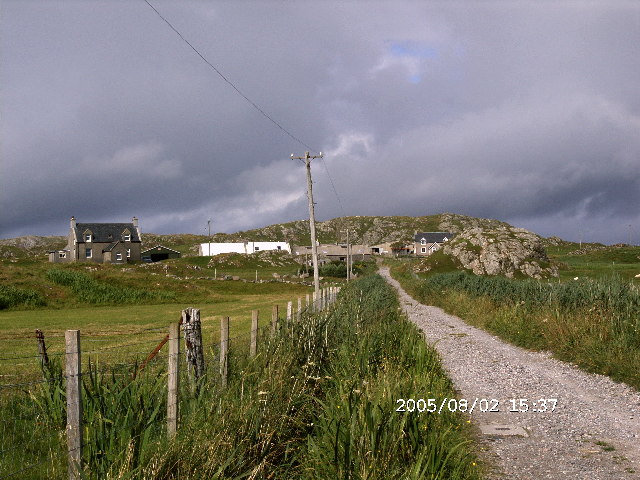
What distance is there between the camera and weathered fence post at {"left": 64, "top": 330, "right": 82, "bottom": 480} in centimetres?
486

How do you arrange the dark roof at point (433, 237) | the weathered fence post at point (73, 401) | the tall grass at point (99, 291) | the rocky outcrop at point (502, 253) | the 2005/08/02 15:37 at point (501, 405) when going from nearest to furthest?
the weathered fence post at point (73, 401) < the 2005/08/02 15:37 at point (501, 405) < the tall grass at point (99, 291) < the rocky outcrop at point (502, 253) < the dark roof at point (433, 237)

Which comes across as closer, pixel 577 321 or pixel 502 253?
pixel 577 321

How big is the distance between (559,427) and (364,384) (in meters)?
3.43

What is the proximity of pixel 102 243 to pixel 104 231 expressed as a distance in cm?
231

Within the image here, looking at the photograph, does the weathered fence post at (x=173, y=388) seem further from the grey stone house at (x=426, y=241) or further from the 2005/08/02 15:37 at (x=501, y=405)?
the grey stone house at (x=426, y=241)

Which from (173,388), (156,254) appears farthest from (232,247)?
(173,388)

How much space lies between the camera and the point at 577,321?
50.3 feet

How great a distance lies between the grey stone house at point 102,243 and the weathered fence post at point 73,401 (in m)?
92.7

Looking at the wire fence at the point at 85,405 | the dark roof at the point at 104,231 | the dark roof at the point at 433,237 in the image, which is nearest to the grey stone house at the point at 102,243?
the dark roof at the point at 104,231

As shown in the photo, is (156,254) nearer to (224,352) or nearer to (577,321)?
(577,321)

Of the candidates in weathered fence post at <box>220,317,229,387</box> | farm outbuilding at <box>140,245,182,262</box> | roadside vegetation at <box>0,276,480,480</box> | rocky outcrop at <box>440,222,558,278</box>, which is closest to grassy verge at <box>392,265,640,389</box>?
roadside vegetation at <box>0,276,480,480</box>

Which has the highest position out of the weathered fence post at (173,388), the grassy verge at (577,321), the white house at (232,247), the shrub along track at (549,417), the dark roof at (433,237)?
the dark roof at (433,237)

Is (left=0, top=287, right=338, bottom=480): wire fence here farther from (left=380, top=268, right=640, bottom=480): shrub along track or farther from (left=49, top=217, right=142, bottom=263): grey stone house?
(left=49, top=217, right=142, bottom=263): grey stone house

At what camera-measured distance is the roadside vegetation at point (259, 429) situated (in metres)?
5.09
